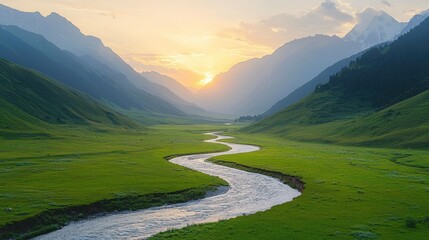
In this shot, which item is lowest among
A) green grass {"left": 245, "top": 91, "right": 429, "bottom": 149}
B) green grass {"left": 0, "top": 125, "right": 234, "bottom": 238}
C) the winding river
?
the winding river

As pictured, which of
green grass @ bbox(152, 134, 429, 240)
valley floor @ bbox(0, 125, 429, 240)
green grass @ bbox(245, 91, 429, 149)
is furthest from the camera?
green grass @ bbox(245, 91, 429, 149)

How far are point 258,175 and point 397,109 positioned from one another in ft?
424

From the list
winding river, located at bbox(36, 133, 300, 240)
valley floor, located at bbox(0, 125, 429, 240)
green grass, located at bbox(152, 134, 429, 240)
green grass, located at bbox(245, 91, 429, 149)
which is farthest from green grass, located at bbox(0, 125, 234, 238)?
green grass, located at bbox(245, 91, 429, 149)

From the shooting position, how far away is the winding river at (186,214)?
36.8 m

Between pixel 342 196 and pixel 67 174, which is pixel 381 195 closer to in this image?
pixel 342 196

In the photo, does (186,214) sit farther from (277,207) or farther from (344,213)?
(344,213)

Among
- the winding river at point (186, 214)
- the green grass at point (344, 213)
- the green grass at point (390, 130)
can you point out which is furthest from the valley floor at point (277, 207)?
the green grass at point (390, 130)

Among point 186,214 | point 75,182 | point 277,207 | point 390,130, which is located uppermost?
point 390,130

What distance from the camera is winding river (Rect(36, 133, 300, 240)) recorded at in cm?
3681

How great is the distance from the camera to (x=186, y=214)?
44500 mm

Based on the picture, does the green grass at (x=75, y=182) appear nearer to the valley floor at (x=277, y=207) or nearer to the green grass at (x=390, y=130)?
the valley floor at (x=277, y=207)

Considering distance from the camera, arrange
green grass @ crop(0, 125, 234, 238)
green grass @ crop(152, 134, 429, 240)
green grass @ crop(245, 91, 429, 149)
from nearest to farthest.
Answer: green grass @ crop(152, 134, 429, 240), green grass @ crop(0, 125, 234, 238), green grass @ crop(245, 91, 429, 149)

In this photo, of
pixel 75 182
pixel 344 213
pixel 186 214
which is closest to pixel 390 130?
pixel 344 213

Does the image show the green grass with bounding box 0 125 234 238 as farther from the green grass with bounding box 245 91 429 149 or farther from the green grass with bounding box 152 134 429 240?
the green grass with bounding box 245 91 429 149
